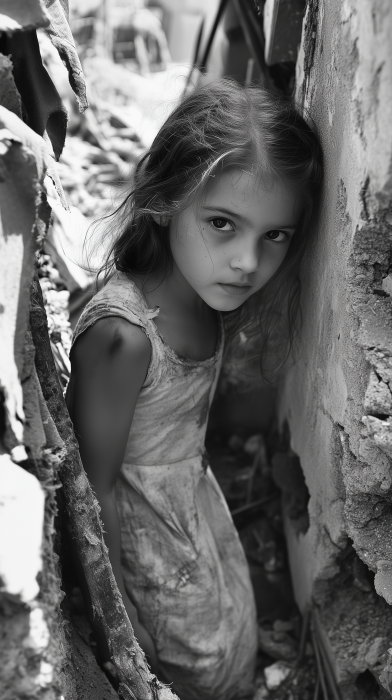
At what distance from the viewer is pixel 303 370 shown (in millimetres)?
1937

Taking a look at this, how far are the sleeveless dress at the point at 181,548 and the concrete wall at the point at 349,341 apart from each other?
0.27 meters

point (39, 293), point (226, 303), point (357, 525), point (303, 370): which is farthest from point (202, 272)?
point (357, 525)

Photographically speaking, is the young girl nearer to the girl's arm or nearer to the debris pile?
the girl's arm

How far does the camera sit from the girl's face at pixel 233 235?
1486mm

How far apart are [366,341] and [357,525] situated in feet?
1.54

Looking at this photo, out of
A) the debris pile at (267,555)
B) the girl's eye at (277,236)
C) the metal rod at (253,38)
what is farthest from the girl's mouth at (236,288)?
the metal rod at (253,38)

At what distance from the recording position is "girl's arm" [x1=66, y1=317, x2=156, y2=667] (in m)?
1.51

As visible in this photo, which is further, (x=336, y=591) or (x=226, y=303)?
(x=336, y=591)

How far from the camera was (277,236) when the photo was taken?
5.19ft

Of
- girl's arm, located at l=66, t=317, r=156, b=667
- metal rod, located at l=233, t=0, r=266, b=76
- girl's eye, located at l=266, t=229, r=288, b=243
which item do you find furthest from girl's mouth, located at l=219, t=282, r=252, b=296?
metal rod, located at l=233, t=0, r=266, b=76

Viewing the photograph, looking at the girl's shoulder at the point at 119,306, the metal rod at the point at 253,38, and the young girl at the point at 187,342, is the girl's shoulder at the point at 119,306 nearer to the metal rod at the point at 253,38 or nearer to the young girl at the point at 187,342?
the young girl at the point at 187,342

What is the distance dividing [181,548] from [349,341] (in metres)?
0.82

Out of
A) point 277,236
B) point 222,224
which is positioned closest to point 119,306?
point 222,224

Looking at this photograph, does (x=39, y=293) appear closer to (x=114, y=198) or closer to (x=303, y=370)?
(x=114, y=198)
